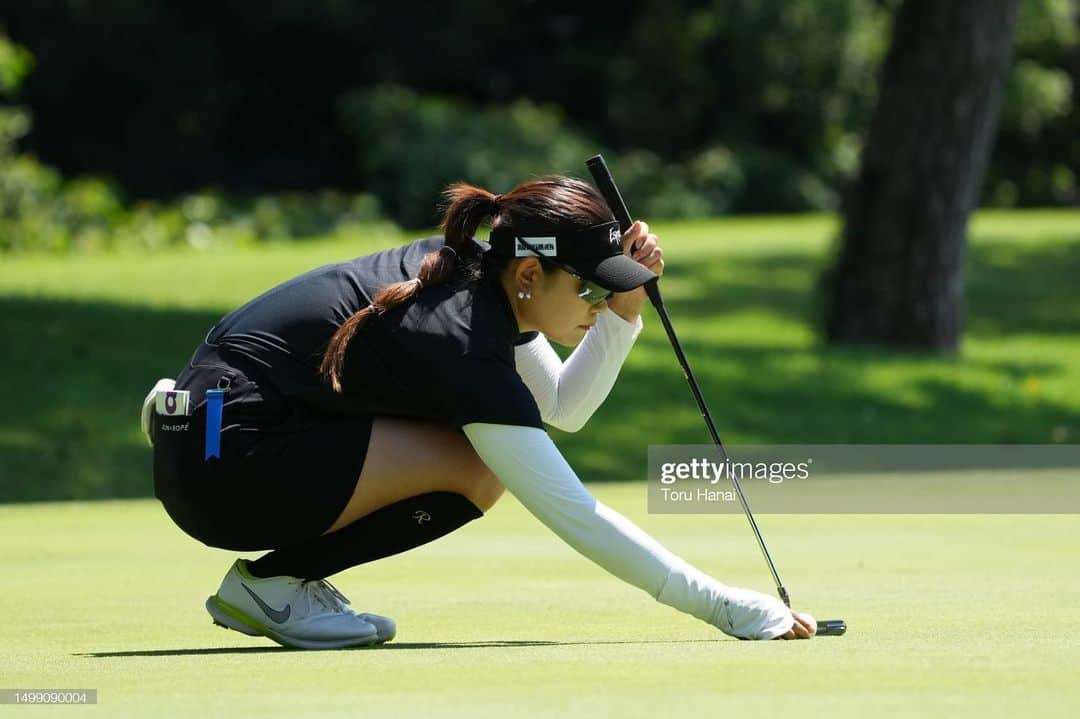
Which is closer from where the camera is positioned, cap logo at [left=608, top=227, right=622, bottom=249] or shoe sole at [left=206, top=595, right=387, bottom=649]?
cap logo at [left=608, top=227, right=622, bottom=249]

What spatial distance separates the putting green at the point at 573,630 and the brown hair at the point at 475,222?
2.50 ft

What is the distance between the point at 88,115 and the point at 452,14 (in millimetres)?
6864

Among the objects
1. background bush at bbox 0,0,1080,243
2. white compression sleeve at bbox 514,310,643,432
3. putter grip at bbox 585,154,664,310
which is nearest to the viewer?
putter grip at bbox 585,154,664,310

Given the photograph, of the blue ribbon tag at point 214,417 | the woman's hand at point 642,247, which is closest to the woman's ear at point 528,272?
the woman's hand at point 642,247

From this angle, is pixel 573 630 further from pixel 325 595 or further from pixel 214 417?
pixel 214 417

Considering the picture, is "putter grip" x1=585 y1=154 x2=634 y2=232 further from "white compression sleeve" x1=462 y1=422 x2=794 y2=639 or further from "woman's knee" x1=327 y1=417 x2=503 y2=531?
"white compression sleeve" x1=462 y1=422 x2=794 y2=639

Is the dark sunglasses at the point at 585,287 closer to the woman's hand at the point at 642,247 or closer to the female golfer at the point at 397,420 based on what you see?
the female golfer at the point at 397,420

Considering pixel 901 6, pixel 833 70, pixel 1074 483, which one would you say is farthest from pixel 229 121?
pixel 1074 483

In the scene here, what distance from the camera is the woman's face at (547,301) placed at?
196 inches

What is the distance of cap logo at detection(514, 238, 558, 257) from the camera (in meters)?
4.92

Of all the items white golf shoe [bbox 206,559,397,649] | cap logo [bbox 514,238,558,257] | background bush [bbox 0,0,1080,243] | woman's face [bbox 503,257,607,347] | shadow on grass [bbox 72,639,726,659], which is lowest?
shadow on grass [bbox 72,639,726,659]

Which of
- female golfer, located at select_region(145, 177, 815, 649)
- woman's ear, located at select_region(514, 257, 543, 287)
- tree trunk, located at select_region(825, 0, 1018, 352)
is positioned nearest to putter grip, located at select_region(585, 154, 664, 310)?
female golfer, located at select_region(145, 177, 815, 649)

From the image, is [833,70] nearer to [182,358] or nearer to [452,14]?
[452,14]

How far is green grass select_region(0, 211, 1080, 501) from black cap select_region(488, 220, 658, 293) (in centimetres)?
648
